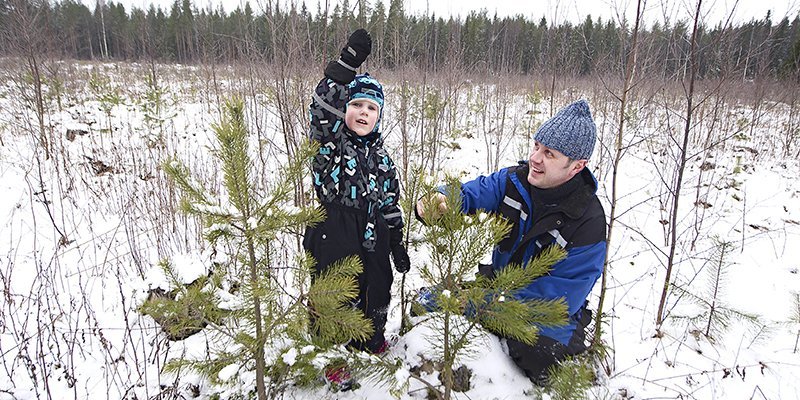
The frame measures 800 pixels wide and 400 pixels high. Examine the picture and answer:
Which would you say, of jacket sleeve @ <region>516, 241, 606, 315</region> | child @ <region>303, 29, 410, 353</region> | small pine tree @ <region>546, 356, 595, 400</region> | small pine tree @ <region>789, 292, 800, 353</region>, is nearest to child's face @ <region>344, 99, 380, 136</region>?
child @ <region>303, 29, 410, 353</region>

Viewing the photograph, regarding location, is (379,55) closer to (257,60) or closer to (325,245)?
(257,60)

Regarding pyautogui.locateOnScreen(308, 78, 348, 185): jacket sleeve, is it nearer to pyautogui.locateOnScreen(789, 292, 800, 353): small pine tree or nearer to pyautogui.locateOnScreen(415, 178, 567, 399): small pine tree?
pyautogui.locateOnScreen(415, 178, 567, 399): small pine tree

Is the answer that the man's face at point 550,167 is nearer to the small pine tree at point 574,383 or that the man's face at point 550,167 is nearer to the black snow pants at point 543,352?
the black snow pants at point 543,352

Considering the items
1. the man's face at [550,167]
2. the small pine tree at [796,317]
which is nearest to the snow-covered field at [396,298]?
the small pine tree at [796,317]

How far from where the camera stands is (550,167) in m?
1.66

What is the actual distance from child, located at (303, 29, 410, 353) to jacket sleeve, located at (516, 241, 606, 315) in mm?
739

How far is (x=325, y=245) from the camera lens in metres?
1.74

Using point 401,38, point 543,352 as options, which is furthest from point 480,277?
point 401,38

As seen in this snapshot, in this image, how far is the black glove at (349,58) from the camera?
1625mm

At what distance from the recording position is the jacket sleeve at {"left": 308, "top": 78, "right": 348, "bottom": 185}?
1.65 m

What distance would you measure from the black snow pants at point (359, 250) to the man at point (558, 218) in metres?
0.34

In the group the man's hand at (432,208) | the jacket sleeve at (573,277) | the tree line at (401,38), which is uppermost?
the tree line at (401,38)

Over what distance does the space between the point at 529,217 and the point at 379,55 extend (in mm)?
3085

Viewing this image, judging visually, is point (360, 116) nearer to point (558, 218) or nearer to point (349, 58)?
point (349, 58)
